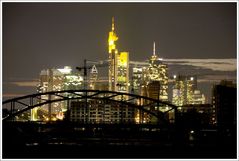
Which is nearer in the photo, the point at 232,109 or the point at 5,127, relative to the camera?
the point at 5,127

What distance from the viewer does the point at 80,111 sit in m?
151

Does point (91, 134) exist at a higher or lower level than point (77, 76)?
lower

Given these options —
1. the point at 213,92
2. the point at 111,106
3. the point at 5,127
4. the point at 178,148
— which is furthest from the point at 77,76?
the point at 178,148

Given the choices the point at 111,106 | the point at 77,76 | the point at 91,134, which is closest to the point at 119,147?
the point at 91,134

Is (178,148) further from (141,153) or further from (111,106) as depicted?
(111,106)

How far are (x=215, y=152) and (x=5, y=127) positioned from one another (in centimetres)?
3111

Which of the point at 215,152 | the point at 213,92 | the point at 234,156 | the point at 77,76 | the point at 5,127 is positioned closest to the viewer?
the point at 234,156

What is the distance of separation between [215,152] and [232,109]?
46.8m

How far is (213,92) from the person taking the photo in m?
124

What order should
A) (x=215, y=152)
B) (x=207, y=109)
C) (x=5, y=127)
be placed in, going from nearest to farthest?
1. (x=215, y=152)
2. (x=5, y=127)
3. (x=207, y=109)

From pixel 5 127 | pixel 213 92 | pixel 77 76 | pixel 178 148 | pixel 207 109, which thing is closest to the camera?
pixel 178 148

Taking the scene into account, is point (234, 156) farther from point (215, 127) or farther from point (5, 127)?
point (5, 127)

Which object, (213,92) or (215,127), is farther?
(213,92)

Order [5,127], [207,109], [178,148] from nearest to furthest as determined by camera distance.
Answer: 1. [178,148]
2. [5,127]
3. [207,109]
